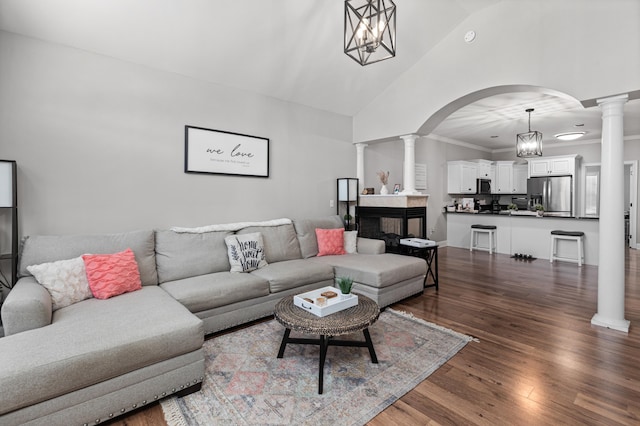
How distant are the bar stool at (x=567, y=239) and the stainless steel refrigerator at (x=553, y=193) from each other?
2.44 m

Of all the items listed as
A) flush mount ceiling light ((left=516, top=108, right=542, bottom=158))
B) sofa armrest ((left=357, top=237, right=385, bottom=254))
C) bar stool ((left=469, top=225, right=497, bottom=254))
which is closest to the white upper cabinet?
bar stool ((left=469, top=225, right=497, bottom=254))

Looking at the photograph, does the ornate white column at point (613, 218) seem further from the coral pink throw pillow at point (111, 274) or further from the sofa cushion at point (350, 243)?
the coral pink throw pillow at point (111, 274)

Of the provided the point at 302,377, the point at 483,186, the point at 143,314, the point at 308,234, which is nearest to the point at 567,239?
the point at 483,186

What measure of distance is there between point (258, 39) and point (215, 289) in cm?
264

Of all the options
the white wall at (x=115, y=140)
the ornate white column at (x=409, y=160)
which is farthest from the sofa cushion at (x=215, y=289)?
the ornate white column at (x=409, y=160)

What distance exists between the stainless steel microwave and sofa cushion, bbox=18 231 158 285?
7.59 m

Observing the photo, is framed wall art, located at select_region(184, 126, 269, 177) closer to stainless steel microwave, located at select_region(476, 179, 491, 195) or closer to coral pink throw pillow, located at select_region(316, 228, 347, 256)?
coral pink throw pillow, located at select_region(316, 228, 347, 256)

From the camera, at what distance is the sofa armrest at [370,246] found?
13.9ft

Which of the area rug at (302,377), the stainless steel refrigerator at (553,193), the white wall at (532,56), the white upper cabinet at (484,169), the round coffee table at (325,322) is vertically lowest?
the area rug at (302,377)

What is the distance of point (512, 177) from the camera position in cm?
837

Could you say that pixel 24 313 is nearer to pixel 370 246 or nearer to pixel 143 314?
pixel 143 314

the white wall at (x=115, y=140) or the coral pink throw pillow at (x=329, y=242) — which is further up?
the white wall at (x=115, y=140)

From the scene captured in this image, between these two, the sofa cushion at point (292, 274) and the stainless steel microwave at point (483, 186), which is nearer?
the sofa cushion at point (292, 274)

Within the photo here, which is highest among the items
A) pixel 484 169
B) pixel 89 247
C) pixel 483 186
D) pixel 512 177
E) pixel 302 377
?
pixel 484 169
